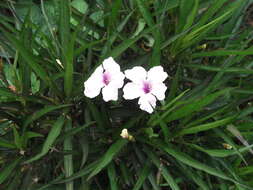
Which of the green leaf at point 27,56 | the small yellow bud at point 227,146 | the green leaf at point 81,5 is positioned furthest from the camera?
the green leaf at point 81,5

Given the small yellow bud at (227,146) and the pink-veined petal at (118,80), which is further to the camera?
the small yellow bud at (227,146)

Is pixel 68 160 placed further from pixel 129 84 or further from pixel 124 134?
pixel 129 84

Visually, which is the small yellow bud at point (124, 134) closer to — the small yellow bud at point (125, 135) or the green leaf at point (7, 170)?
the small yellow bud at point (125, 135)

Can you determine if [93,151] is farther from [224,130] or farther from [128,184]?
[224,130]

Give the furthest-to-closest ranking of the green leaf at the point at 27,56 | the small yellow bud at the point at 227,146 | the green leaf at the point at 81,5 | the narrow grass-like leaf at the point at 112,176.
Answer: the green leaf at the point at 81,5 → the small yellow bud at the point at 227,146 → the narrow grass-like leaf at the point at 112,176 → the green leaf at the point at 27,56

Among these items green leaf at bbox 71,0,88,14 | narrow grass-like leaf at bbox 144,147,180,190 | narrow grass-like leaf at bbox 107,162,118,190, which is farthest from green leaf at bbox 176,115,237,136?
green leaf at bbox 71,0,88,14

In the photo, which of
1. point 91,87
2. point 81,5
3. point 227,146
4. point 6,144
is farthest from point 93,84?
point 81,5

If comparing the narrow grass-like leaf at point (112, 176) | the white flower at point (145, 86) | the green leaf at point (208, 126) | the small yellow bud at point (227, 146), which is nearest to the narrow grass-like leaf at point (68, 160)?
the narrow grass-like leaf at point (112, 176)

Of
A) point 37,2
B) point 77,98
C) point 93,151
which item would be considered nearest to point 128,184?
point 93,151
